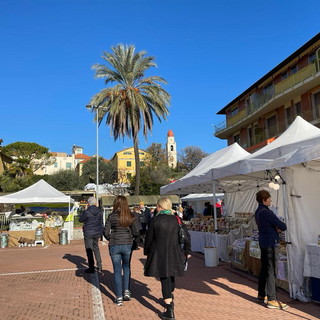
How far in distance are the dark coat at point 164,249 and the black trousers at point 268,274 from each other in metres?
1.43

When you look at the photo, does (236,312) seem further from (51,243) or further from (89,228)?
(51,243)

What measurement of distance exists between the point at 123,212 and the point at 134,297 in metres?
1.60

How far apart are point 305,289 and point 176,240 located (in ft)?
8.26

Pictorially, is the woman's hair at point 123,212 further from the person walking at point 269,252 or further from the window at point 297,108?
the window at point 297,108

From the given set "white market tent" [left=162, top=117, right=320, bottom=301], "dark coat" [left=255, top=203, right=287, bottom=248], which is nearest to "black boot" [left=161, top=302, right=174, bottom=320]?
"dark coat" [left=255, top=203, right=287, bottom=248]

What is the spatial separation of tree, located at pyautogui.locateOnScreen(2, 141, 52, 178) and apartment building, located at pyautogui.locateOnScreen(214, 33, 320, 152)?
1603 inches

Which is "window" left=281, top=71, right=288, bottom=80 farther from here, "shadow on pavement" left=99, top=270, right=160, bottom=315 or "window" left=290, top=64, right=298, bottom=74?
"shadow on pavement" left=99, top=270, right=160, bottom=315

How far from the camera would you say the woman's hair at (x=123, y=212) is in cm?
525

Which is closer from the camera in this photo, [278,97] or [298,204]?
[298,204]

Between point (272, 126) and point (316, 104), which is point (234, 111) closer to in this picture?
point (272, 126)

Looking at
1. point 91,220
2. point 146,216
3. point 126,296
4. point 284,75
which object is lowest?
point 126,296

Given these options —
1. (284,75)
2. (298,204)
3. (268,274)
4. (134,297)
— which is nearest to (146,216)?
(134,297)

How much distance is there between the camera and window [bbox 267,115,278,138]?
2740 centimetres

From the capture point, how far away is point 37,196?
16.7m
